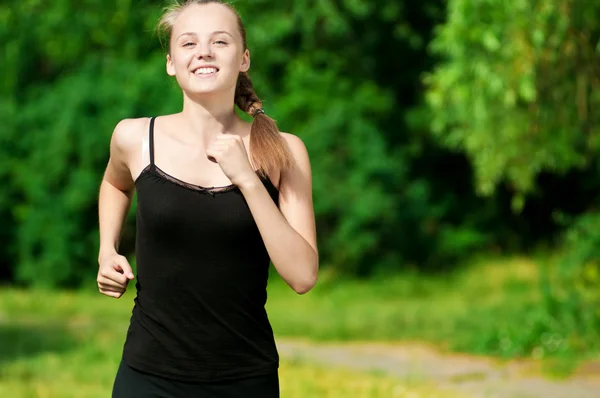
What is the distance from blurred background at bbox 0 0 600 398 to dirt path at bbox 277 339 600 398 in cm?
8

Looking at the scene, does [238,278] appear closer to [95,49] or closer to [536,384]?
[536,384]

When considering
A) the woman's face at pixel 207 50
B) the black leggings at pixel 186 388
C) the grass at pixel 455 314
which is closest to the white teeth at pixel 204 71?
the woman's face at pixel 207 50

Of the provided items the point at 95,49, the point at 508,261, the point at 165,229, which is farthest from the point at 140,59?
the point at 165,229

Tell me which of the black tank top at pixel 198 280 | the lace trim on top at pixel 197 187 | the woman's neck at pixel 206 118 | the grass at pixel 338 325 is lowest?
the black tank top at pixel 198 280

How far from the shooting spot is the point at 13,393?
8008mm

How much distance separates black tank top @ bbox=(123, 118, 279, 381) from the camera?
285cm

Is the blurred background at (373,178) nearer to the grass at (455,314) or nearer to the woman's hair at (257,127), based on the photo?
the grass at (455,314)

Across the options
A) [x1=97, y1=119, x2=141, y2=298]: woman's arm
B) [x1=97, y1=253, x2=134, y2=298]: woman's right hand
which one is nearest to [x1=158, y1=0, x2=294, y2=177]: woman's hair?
[x1=97, y1=119, x2=141, y2=298]: woman's arm

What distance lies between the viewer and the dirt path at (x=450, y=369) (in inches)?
348

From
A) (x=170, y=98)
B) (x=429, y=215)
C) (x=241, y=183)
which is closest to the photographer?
(x=241, y=183)

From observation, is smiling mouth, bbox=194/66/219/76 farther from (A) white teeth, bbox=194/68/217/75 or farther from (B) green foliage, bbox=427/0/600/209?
(B) green foliage, bbox=427/0/600/209

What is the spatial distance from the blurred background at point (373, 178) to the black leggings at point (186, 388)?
17.7 ft

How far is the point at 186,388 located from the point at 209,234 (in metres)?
0.42

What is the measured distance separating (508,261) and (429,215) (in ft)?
5.52
